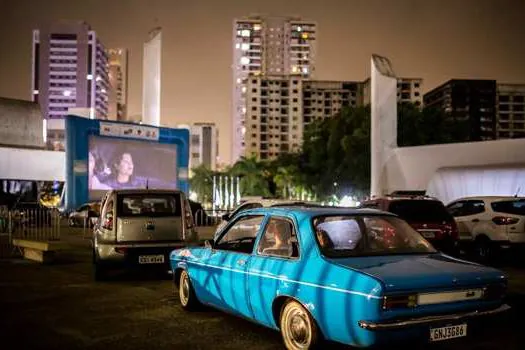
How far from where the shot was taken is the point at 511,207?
1419cm

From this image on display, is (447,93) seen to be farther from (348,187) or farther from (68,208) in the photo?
(68,208)

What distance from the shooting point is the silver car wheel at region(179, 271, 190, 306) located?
8125 millimetres

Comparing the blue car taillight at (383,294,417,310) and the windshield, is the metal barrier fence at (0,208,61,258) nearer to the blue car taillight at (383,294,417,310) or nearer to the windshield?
the windshield

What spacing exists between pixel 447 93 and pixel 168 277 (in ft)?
495

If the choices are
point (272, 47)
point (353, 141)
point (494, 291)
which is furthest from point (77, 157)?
point (272, 47)

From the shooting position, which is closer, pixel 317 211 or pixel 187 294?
pixel 317 211

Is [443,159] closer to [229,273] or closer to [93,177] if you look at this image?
[93,177]

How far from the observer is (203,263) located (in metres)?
7.52

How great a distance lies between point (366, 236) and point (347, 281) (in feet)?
4.02

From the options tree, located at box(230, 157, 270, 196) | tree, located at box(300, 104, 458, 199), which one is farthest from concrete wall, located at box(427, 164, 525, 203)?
tree, located at box(230, 157, 270, 196)

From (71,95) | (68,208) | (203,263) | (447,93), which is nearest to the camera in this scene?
(203,263)

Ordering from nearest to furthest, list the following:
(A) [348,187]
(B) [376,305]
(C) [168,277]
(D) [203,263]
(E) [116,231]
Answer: (B) [376,305] → (D) [203,263] → (E) [116,231] → (C) [168,277] → (A) [348,187]

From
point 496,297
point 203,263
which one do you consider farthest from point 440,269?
point 203,263

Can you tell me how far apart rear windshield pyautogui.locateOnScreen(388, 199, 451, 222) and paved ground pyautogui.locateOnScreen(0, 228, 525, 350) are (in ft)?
6.80
